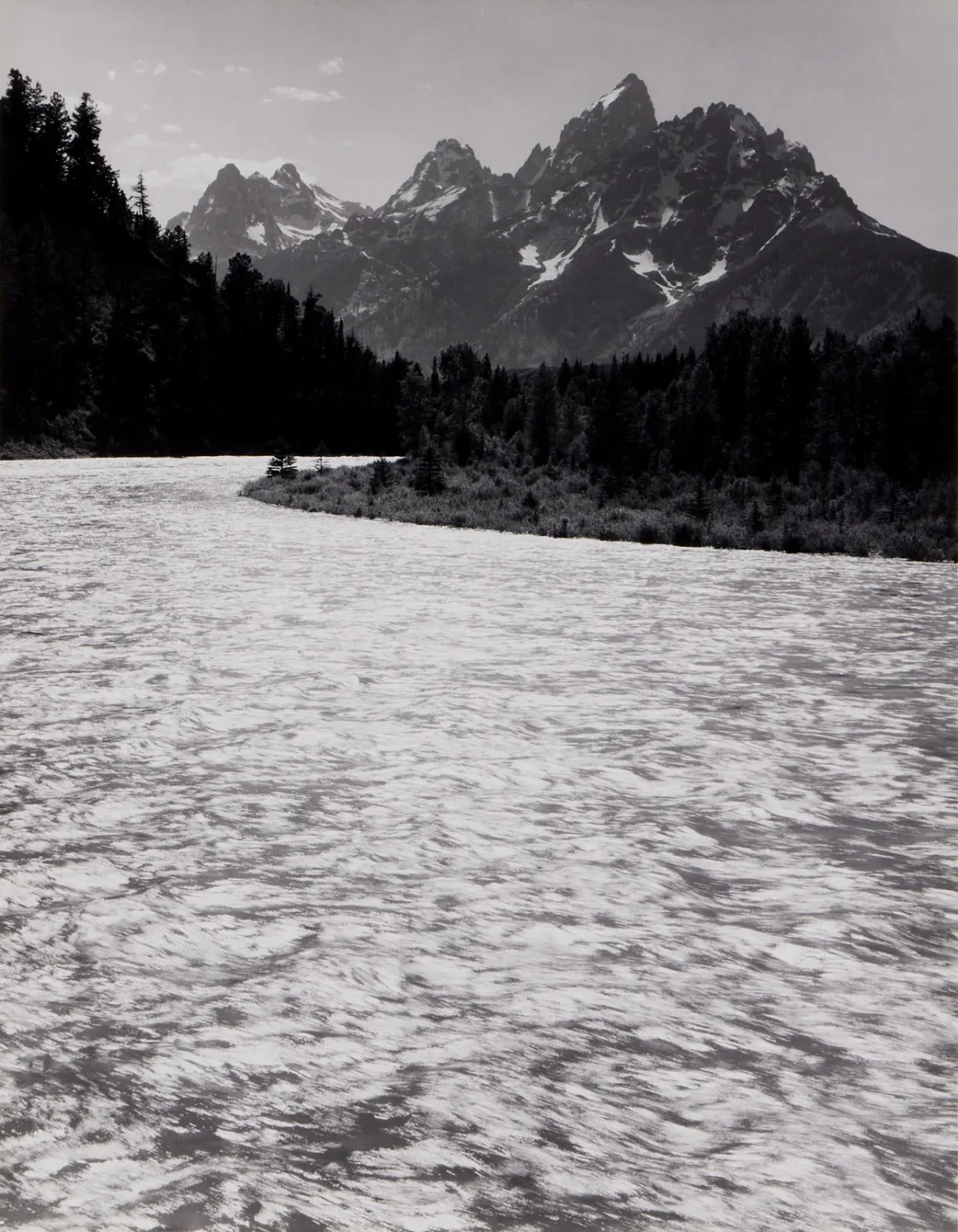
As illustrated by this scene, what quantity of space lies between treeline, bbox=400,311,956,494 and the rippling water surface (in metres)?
26.2

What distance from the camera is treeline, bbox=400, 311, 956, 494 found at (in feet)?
126

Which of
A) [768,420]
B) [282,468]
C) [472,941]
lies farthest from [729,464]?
[472,941]

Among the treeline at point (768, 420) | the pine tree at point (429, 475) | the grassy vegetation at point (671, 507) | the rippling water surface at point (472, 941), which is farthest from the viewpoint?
the treeline at point (768, 420)

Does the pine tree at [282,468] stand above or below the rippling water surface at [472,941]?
above

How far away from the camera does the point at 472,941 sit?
3580 millimetres

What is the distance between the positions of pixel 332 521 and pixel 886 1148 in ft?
79.9

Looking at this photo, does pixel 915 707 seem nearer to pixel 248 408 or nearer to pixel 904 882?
pixel 904 882

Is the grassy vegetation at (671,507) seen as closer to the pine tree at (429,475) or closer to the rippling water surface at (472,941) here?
the pine tree at (429,475)

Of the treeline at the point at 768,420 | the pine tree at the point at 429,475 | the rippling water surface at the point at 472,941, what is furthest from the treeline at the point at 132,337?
the rippling water surface at the point at 472,941

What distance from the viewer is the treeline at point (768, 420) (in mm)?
38312

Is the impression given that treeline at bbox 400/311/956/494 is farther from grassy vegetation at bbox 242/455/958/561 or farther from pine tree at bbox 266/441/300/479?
pine tree at bbox 266/441/300/479

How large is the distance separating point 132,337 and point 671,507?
89.0m

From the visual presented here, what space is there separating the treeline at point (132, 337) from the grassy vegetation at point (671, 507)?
57613 mm

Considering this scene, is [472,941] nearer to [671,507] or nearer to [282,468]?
[671,507]
